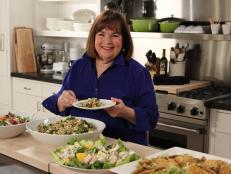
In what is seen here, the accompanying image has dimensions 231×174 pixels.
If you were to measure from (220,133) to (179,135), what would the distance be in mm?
358

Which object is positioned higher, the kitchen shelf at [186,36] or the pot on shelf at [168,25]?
the pot on shelf at [168,25]

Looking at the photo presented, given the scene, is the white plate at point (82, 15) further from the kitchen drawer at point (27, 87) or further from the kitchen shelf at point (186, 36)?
the kitchen shelf at point (186, 36)

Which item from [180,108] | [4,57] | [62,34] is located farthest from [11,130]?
[4,57]

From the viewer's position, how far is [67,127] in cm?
195

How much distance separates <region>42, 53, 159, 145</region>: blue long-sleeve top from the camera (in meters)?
2.24

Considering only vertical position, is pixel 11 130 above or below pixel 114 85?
below

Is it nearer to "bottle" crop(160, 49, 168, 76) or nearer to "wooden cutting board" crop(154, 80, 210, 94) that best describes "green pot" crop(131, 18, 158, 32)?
"bottle" crop(160, 49, 168, 76)

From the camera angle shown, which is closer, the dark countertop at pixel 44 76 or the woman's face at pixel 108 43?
the woman's face at pixel 108 43

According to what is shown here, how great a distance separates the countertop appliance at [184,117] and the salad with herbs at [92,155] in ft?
4.67

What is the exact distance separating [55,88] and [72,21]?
0.84m

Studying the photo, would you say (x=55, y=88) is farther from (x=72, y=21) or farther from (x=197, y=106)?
(x=197, y=106)

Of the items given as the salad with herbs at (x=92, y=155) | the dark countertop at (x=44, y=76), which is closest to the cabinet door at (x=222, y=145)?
the salad with herbs at (x=92, y=155)

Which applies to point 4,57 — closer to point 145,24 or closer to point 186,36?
point 145,24

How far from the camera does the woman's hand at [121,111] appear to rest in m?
2.07
